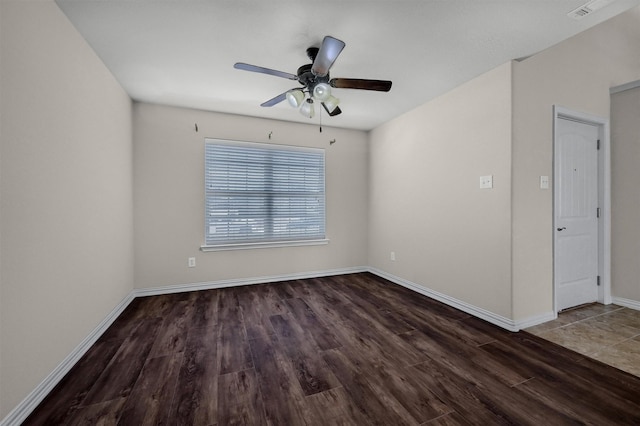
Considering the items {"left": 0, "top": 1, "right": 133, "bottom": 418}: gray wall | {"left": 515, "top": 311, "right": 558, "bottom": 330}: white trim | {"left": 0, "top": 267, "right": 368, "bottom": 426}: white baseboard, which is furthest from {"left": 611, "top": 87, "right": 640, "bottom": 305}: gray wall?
{"left": 0, "top": 1, "right": 133, "bottom": 418}: gray wall

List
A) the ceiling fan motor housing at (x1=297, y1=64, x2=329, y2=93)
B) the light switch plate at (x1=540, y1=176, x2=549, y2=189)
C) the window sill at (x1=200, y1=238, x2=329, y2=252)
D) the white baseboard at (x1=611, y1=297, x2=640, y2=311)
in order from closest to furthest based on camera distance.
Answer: the ceiling fan motor housing at (x1=297, y1=64, x2=329, y2=93), the light switch plate at (x1=540, y1=176, x2=549, y2=189), the white baseboard at (x1=611, y1=297, x2=640, y2=311), the window sill at (x1=200, y1=238, x2=329, y2=252)

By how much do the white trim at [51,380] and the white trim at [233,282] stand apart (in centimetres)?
83

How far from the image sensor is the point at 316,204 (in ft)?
13.8

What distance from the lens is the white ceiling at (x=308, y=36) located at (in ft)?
5.59

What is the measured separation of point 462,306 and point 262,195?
A: 295cm

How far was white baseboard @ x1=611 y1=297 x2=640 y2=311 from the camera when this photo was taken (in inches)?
111

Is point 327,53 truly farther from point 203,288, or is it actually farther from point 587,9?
point 203,288

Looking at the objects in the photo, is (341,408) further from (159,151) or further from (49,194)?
(159,151)

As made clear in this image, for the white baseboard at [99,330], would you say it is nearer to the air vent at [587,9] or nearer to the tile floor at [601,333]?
the tile floor at [601,333]

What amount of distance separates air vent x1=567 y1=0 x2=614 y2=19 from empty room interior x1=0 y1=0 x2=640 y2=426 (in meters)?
0.01

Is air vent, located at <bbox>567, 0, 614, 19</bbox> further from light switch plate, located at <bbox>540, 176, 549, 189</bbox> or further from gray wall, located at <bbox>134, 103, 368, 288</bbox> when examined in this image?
gray wall, located at <bbox>134, 103, 368, 288</bbox>

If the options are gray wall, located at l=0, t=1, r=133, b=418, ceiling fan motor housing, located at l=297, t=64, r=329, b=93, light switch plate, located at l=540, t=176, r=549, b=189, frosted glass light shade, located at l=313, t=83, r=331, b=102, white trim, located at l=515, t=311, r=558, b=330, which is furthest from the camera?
light switch plate, located at l=540, t=176, r=549, b=189

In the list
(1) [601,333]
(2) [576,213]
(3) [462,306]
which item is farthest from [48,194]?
(2) [576,213]

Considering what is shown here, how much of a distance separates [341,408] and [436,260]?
2195 mm
